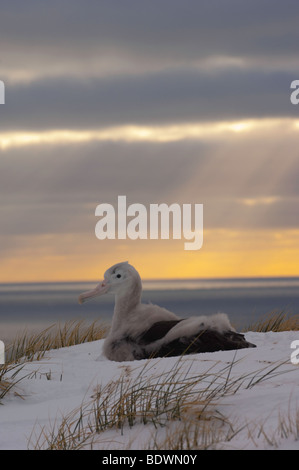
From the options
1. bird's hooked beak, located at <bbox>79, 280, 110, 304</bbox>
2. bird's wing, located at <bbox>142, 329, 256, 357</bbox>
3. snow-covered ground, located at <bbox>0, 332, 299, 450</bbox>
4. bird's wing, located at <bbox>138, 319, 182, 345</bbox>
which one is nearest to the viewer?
snow-covered ground, located at <bbox>0, 332, 299, 450</bbox>

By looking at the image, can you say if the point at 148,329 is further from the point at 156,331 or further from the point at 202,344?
the point at 202,344

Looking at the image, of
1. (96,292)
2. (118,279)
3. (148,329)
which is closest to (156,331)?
(148,329)

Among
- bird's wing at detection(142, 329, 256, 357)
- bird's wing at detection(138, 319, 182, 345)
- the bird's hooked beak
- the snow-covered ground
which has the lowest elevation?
the snow-covered ground

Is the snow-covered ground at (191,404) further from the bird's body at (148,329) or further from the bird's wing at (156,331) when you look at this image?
the bird's wing at (156,331)

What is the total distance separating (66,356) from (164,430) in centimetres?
395

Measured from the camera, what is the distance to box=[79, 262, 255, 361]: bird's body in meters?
7.15

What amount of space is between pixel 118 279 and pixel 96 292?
389 mm

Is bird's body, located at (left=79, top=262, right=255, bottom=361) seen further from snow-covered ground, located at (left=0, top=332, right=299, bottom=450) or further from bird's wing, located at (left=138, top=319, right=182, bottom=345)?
snow-covered ground, located at (left=0, top=332, right=299, bottom=450)

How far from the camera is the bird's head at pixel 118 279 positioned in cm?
836

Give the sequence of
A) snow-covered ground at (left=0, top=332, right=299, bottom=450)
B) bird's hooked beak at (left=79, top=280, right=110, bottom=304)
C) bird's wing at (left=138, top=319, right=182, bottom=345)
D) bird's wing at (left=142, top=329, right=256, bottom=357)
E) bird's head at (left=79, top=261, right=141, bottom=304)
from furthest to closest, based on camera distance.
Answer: bird's hooked beak at (left=79, top=280, right=110, bottom=304) → bird's head at (left=79, top=261, right=141, bottom=304) → bird's wing at (left=138, top=319, right=182, bottom=345) → bird's wing at (left=142, top=329, right=256, bottom=357) → snow-covered ground at (left=0, top=332, right=299, bottom=450)

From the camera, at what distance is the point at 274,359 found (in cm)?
648

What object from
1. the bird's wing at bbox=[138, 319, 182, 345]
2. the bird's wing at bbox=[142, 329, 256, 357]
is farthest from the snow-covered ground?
the bird's wing at bbox=[138, 319, 182, 345]
